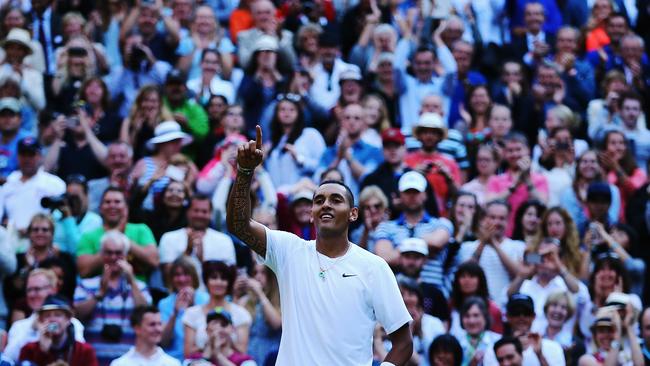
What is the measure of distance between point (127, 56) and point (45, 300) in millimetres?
5088

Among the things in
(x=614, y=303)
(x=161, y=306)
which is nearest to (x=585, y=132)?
(x=614, y=303)

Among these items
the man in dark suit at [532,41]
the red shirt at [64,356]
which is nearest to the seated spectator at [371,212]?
the red shirt at [64,356]

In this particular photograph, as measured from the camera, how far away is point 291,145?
55.9 ft

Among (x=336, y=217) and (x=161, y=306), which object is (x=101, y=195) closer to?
(x=161, y=306)

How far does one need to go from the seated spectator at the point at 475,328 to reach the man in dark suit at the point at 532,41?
649 centimetres

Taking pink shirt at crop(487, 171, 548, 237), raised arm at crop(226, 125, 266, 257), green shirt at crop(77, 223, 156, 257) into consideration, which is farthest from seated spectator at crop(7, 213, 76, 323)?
raised arm at crop(226, 125, 266, 257)

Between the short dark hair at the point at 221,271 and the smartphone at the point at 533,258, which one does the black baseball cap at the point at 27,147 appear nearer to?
the short dark hair at the point at 221,271

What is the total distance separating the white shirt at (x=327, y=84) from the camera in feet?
60.4

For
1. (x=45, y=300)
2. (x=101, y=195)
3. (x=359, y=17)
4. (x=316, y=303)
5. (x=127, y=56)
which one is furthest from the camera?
(x=359, y=17)

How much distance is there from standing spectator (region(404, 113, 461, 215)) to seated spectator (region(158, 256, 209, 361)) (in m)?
A: 2.91

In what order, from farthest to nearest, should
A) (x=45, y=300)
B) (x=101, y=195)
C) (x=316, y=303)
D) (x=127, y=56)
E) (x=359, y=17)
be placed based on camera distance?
1. (x=359, y=17)
2. (x=127, y=56)
3. (x=101, y=195)
4. (x=45, y=300)
5. (x=316, y=303)

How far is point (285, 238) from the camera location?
9.75m

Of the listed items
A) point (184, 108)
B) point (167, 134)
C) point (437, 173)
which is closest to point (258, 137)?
point (167, 134)

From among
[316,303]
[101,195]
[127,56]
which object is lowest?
[316,303]
